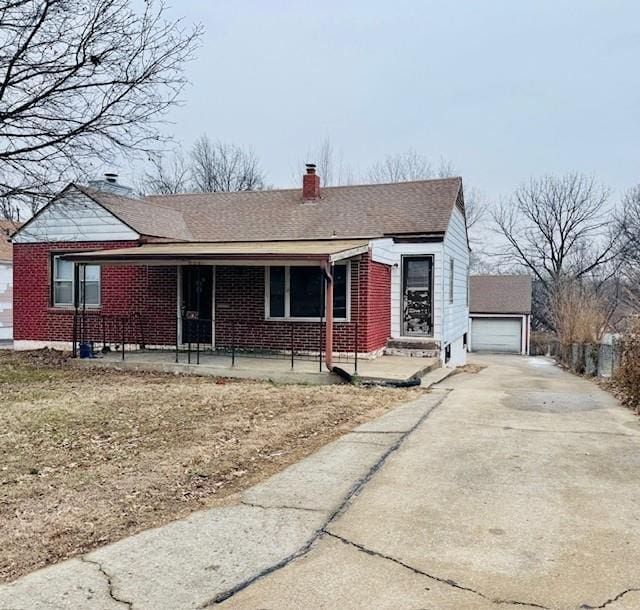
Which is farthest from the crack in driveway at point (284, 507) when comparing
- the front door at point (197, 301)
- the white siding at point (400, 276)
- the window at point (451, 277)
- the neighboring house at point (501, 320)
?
the neighboring house at point (501, 320)

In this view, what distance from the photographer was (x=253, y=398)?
953 centimetres

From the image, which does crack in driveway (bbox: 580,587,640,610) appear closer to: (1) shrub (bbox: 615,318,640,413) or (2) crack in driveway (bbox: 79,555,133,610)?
(2) crack in driveway (bbox: 79,555,133,610)

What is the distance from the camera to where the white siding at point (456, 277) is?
16266 millimetres

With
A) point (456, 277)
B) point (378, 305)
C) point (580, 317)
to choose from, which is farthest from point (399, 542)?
point (580, 317)

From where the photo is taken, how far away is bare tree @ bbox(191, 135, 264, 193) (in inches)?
1672

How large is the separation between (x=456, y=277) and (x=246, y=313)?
7.41 m

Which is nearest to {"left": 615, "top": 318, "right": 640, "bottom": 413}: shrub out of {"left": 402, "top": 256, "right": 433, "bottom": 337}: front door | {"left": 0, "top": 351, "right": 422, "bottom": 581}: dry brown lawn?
{"left": 0, "top": 351, "right": 422, "bottom": 581}: dry brown lawn

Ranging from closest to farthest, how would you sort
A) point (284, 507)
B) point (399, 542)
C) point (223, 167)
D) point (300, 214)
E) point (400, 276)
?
point (399, 542) → point (284, 507) → point (400, 276) → point (300, 214) → point (223, 167)

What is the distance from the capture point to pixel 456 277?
18.8 meters

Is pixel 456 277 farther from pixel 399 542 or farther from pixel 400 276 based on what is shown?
pixel 399 542

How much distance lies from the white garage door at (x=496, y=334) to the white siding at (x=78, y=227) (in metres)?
30.0

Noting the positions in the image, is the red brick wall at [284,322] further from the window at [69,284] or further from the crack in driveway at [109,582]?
the crack in driveway at [109,582]

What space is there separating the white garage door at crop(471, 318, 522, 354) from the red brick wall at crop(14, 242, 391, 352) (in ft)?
89.1

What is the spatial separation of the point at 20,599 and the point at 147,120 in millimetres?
9891
